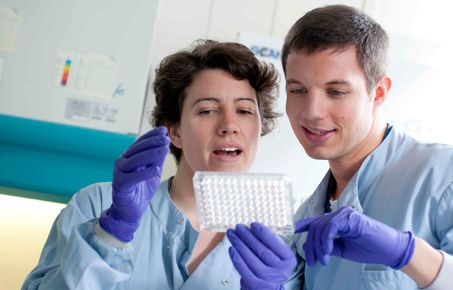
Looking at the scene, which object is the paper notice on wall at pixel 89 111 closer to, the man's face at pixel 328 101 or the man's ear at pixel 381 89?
the man's face at pixel 328 101

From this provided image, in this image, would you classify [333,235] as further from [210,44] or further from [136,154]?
[210,44]

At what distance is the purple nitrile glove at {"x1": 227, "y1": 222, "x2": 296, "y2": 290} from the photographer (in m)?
1.21

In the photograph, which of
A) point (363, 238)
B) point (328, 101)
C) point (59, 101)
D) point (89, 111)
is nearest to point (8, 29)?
point (59, 101)

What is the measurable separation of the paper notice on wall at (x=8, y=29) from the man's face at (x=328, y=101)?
1629 mm

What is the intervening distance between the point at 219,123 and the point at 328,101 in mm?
339

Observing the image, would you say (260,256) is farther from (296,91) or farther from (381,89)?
(381,89)

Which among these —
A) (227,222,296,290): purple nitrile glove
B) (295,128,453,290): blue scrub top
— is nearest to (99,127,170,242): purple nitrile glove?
(227,222,296,290): purple nitrile glove

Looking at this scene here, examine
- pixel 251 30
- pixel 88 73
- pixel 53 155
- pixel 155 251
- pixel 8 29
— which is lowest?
pixel 155 251

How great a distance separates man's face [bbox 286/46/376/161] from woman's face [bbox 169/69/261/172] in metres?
0.17

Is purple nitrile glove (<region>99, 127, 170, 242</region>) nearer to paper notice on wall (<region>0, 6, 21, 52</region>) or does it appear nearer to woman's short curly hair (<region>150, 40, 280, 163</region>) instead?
woman's short curly hair (<region>150, 40, 280, 163</region>)

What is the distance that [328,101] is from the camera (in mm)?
1445

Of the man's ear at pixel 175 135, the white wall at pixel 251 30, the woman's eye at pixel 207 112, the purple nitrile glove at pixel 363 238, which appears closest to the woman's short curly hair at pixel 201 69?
the man's ear at pixel 175 135

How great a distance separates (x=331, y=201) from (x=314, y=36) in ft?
1.72

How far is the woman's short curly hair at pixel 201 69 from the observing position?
5.48ft
